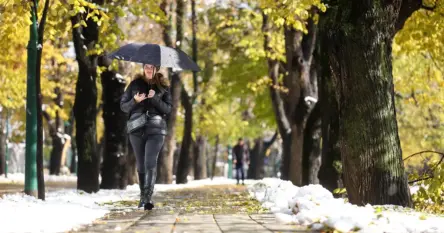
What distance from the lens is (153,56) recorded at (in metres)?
12.2

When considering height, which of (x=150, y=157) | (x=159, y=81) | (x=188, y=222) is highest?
(x=159, y=81)

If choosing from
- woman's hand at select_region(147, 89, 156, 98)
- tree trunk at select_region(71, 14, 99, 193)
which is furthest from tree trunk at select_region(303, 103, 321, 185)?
woman's hand at select_region(147, 89, 156, 98)

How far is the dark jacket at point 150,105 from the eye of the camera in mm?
11609

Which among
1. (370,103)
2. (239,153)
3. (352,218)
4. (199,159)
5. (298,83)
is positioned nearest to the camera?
(352,218)

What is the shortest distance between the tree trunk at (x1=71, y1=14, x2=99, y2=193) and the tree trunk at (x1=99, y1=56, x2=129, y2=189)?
6.97 ft

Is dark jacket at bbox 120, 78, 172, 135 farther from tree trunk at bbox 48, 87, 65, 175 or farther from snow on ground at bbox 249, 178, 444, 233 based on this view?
tree trunk at bbox 48, 87, 65, 175

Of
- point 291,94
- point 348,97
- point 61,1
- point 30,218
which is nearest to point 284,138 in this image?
point 291,94

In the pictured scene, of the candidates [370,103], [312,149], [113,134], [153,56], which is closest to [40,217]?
[153,56]

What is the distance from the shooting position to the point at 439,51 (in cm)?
1861

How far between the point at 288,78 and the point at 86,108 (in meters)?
7.85

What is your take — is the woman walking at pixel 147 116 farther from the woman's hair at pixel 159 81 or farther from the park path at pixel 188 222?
the park path at pixel 188 222

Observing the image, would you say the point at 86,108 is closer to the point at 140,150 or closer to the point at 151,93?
the point at 140,150

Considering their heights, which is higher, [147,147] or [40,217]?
[147,147]

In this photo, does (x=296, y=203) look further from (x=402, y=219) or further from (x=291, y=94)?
(x=291, y=94)
